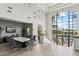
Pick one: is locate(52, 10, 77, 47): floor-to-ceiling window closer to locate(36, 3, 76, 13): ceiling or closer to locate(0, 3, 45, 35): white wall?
locate(36, 3, 76, 13): ceiling

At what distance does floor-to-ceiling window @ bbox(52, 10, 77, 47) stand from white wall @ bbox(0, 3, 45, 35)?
63 centimetres

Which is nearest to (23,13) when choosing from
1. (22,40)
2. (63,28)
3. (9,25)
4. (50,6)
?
(9,25)

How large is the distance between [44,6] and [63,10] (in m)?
1.10

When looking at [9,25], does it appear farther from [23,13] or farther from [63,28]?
[63,28]

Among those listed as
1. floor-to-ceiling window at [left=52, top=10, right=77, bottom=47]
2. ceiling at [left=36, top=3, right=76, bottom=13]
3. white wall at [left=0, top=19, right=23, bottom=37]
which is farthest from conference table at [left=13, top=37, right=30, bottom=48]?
ceiling at [left=36, top=3, right=76, bottom=13]

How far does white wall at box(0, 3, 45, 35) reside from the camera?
5.50 metres

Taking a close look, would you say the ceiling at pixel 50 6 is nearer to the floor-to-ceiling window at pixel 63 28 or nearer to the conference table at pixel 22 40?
the floor-to-ceiling window at pixel 63 28

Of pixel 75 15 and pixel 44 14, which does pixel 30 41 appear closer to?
pixel 44 14

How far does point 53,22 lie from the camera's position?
18.3 ft

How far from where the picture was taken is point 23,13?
6.11m

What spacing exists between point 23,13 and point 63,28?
2.14m

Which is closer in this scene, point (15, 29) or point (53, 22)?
point (53, 22)

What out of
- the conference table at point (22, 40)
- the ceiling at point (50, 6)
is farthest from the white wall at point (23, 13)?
the conference table at point (22, 40)

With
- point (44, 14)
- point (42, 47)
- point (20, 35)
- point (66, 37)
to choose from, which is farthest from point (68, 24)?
point (20, 35)
